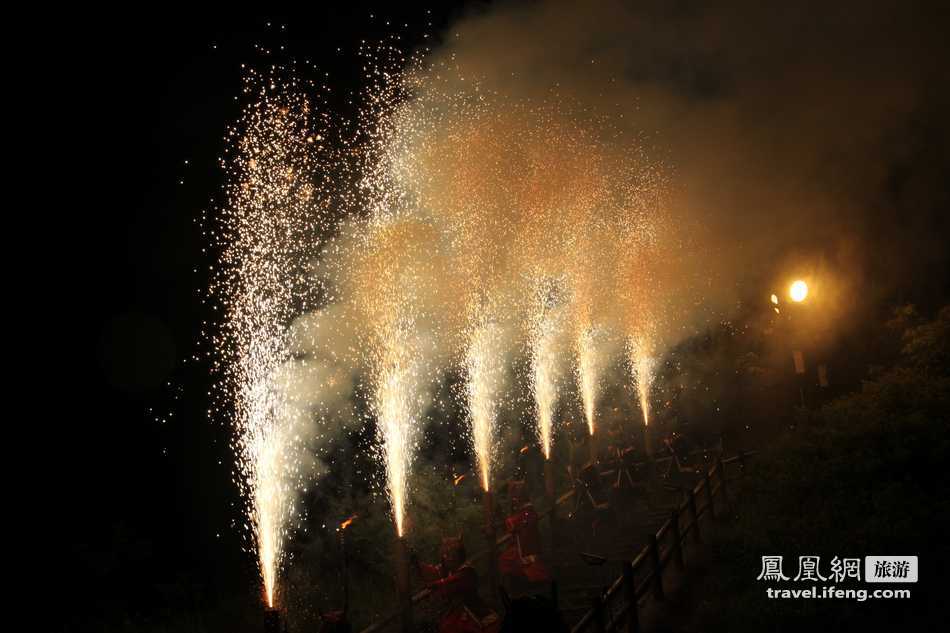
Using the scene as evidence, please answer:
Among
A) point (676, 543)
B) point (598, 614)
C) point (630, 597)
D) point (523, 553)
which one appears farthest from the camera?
point (523, 553)

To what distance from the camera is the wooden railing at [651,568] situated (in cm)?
764

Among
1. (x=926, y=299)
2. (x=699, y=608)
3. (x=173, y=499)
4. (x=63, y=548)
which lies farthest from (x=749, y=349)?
(x=63, y=548)

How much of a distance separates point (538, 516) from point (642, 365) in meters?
13.6

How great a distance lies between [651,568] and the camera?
9203mm

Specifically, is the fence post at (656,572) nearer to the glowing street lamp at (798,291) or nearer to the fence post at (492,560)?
the fence post at (492,560)

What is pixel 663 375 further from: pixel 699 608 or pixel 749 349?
pixel 699 608

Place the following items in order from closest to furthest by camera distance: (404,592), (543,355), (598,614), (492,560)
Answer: (598,614), (404,592), (492,560), (543,355)

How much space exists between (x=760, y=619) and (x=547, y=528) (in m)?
7.56

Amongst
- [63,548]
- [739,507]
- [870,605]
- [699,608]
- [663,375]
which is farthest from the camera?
[663,375]

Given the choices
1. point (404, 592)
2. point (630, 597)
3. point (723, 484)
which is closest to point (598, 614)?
point (630, 597)

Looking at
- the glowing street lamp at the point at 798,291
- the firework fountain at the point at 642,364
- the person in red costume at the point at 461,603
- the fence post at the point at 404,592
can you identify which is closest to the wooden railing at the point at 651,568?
the person in red costume at the point at 461,603

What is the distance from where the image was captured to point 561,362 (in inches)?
1064

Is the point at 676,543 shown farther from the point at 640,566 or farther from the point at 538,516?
the point at 538,516

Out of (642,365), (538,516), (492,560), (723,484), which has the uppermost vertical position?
(642,365)
